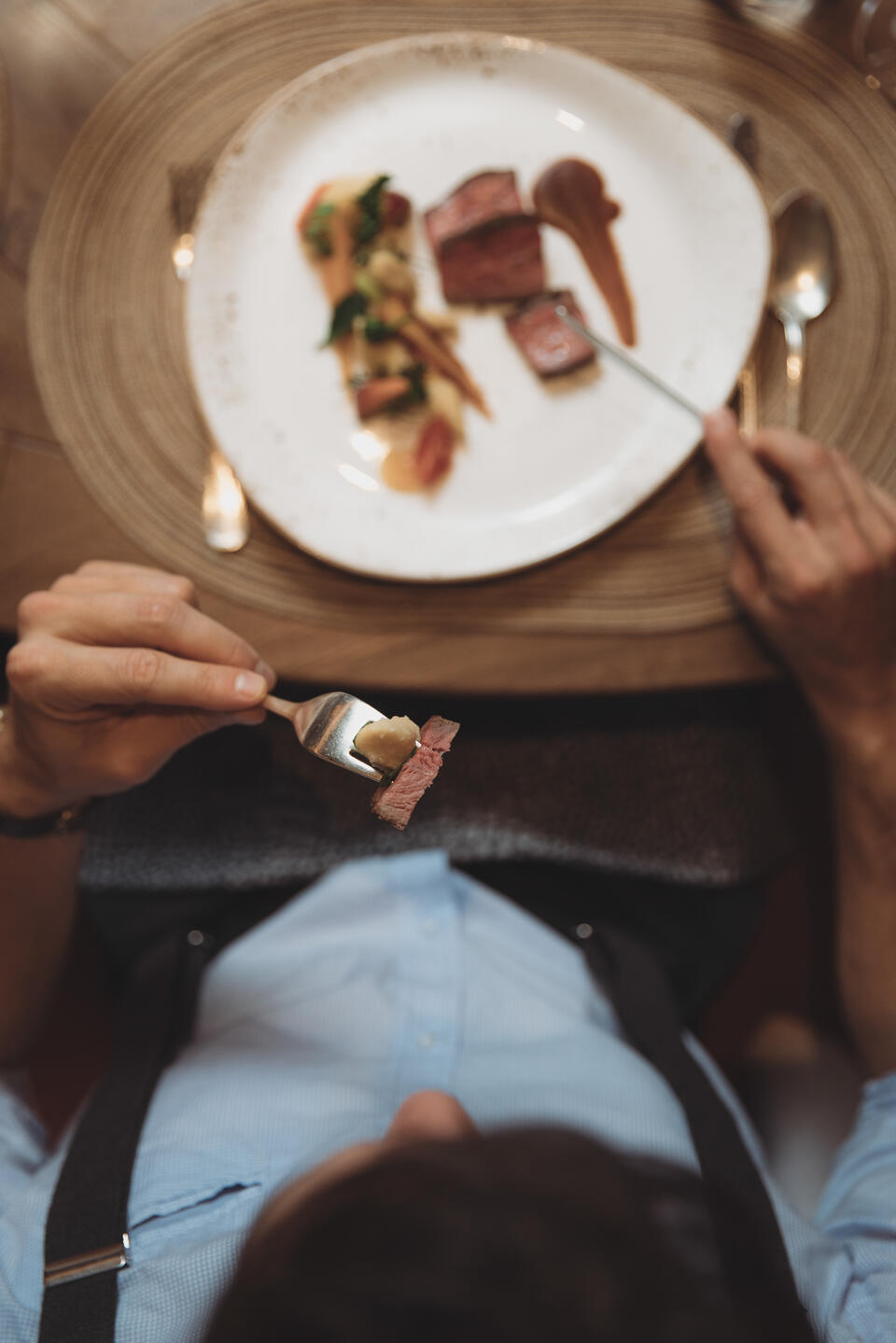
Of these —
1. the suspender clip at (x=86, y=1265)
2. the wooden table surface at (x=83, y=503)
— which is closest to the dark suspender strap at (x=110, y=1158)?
the suspender clip at (x=86, y=1265)

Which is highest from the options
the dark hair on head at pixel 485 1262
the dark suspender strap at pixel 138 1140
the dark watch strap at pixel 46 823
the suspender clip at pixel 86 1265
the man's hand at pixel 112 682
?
the man's hand at pixel 112 682

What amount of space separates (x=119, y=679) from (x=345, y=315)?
40 cm

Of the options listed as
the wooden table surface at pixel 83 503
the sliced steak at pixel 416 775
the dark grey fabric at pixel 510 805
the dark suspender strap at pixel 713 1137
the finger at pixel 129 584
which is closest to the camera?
the sliced steak at pixel 416 775

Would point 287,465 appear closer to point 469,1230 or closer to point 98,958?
point 469,1230

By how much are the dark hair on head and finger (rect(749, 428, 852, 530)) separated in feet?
1.75

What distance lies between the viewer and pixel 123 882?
842 millimetres

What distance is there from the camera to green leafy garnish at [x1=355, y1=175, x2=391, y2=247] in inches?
28.0

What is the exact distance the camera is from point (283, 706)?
44 cm

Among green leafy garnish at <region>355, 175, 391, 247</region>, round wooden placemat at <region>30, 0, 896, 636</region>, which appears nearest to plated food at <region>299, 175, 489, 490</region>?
green leafy garnish at <region>355, 175, 391, 247</region>

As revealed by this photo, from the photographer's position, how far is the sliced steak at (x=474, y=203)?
722mm

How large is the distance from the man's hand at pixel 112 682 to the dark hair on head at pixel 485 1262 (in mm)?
264

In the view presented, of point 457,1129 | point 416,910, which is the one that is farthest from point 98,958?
point 457,1129

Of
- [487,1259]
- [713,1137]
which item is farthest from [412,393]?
[713,1137]

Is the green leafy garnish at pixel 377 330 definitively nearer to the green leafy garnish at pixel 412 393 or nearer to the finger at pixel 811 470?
the green leafy garnish at pixel 412 393
